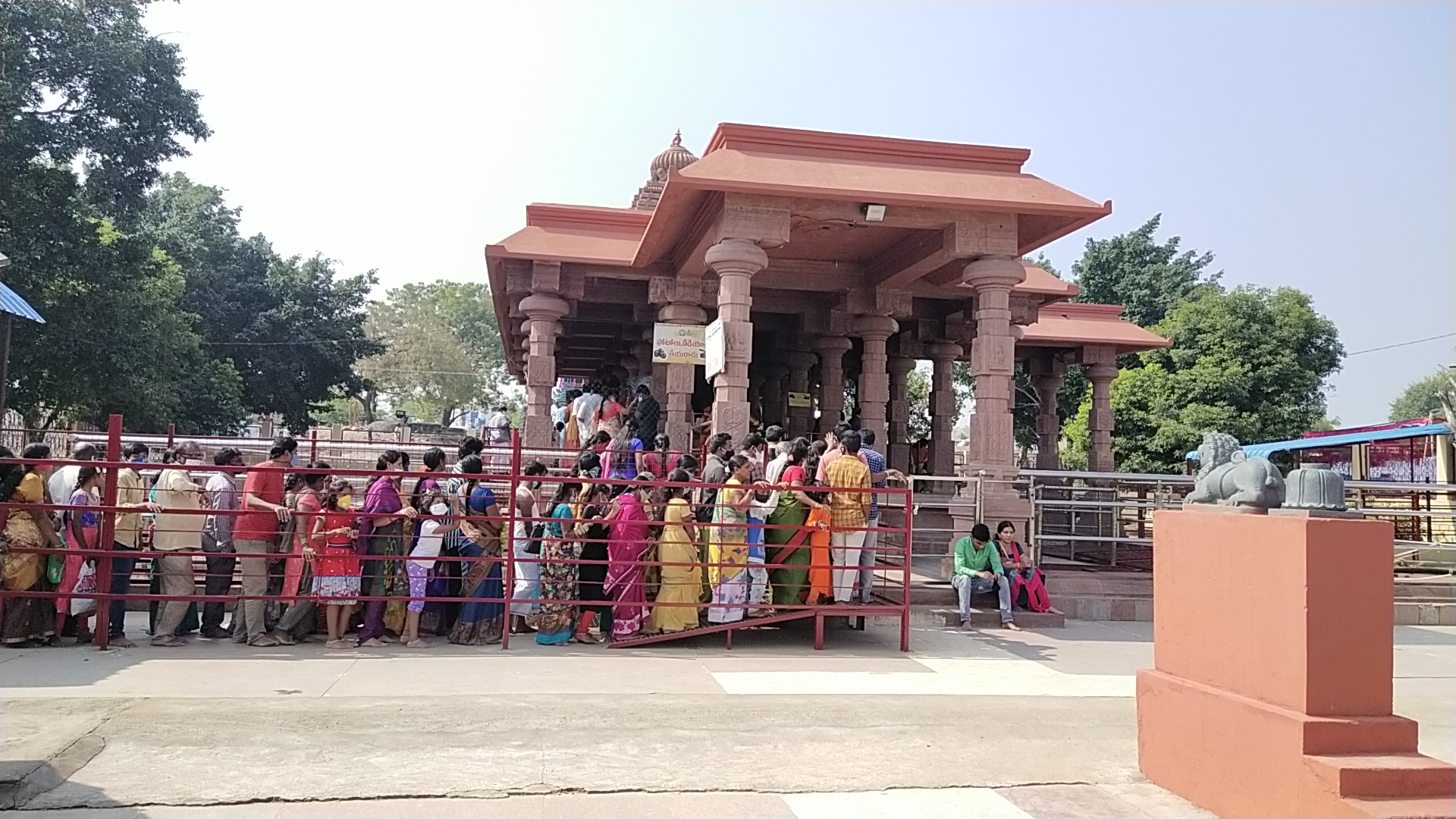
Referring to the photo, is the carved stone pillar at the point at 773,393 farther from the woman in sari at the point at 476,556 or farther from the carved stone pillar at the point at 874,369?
the woman in sari at the point at 476,556

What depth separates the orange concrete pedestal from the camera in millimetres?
3730

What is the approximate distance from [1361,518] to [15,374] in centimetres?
2362

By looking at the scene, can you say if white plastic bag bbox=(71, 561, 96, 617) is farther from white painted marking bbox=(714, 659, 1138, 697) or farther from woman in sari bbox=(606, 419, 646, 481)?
white painted marking bbox=(714, 659, 1138, 697)

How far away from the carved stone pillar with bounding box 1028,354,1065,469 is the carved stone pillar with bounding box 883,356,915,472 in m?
3.92

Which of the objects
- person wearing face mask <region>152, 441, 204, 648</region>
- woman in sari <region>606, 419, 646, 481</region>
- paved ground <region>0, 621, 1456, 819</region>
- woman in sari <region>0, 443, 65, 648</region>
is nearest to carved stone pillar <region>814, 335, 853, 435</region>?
woman in sari <region>606, 419, 646, 481</region>

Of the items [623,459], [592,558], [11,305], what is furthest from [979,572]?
[11,305]

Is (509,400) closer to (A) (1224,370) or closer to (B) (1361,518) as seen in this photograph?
(A) (1224,370)

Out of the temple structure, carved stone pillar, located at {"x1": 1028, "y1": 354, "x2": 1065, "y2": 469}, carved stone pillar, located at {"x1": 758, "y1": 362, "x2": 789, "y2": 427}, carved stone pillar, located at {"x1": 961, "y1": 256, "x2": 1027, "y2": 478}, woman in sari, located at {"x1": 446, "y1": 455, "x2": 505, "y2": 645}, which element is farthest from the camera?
carved stone pillar, located at {"x1": 1028, "y1": 354, "x2": 1065, "y2": 469}

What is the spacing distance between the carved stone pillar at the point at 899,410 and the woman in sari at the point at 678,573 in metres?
10.0

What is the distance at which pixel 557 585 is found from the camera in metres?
7.77

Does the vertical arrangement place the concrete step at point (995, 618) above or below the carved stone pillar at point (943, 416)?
below

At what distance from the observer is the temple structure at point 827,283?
10500 mm

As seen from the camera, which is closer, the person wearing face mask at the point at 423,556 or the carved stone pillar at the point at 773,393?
the person wearing face mask at the point at 423,556

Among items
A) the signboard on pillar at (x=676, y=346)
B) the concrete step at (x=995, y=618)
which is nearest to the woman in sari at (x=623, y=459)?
the signboard on pillar at (x=676, y=346)
